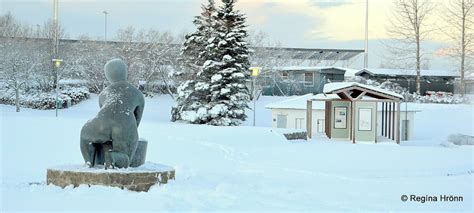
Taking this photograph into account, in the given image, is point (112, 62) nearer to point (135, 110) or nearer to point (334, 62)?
point (135, 110)

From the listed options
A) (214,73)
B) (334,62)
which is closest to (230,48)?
(214,73)

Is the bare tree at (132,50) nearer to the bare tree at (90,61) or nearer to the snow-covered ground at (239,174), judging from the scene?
the bare tree at (90,61)

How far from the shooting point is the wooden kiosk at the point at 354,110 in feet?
95.1

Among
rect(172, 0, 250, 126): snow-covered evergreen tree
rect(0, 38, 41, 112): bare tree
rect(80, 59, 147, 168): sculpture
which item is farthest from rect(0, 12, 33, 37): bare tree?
rect(80, 59, 147, 168): sculpture

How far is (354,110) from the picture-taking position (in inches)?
1147

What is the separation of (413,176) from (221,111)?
67.9ft

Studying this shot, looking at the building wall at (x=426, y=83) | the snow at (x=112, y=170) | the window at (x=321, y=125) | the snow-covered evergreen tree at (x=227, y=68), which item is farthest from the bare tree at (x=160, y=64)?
the snow at (x=112, y=170)

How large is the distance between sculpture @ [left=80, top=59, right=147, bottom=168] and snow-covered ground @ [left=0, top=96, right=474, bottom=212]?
0.77m

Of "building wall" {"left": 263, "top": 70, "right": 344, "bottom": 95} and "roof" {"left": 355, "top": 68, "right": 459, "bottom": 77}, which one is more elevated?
"roof" {"left": 355, "top": 68, "right": 459, "bottom": 77}

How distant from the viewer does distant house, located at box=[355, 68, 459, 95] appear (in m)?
54.6

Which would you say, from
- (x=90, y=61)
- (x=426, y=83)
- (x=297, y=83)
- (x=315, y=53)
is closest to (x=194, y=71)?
(x=90, y=61)

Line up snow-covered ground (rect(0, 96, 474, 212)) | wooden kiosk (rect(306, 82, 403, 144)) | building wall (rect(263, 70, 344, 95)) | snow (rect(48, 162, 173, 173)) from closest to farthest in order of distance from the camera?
snow-covered ground (rect(0, 96, 474, 212))
snow (rect(48, 162, 173, 173))
wooden kiosk (rect(306, 82, 403, 144))
building wall (rect(263, 70, 344, 95))

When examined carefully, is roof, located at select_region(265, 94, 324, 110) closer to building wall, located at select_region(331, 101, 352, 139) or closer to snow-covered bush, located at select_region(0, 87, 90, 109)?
building wall, located at select_region(331, 101, 352, 139)

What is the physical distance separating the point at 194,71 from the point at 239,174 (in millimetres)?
25375
